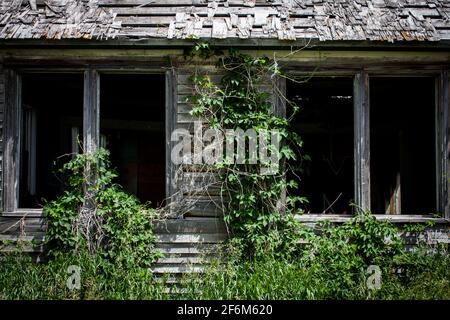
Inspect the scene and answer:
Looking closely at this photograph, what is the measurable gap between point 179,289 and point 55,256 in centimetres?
161

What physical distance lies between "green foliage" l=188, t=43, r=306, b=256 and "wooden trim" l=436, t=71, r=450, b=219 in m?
1.88

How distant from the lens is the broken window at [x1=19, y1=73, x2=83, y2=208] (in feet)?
19.4

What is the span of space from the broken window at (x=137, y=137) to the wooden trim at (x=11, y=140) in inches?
144

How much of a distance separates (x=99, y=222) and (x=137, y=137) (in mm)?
5020

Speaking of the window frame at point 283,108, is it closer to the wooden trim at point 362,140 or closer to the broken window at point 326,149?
the wooden trim at point 362,140

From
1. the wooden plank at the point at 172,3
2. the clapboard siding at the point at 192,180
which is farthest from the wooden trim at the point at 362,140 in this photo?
the clapboard siding at the point at 192,180

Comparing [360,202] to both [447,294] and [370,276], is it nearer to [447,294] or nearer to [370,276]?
[370,276]

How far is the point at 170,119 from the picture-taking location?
5.34 meters

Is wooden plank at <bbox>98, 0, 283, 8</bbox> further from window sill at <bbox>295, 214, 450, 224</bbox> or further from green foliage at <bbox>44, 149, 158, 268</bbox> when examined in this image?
window sill at <bbox>295, 214, 450, 224</bbox>

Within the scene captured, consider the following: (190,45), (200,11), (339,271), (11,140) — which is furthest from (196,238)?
(200,11)

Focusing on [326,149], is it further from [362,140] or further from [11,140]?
[11,140]

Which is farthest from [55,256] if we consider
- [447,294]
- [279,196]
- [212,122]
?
[447,294]

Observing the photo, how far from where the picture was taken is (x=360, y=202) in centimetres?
528
